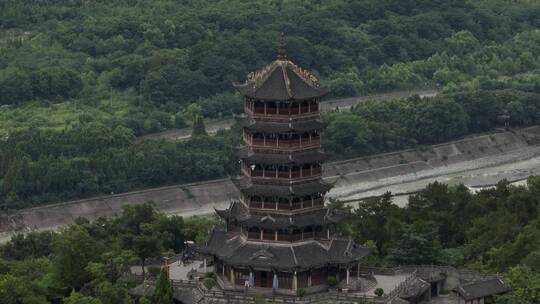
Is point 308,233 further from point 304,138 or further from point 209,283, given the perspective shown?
point 209,283

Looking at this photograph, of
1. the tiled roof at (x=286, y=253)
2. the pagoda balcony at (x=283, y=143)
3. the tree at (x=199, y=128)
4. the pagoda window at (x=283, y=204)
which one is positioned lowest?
the tiled roof at (x=286, y=253)

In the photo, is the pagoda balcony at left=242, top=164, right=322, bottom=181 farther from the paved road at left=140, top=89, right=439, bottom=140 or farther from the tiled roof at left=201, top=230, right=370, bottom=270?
the paved road at left=140, top=89, right=439, bottom=140

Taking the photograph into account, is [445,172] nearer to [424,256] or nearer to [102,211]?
[102,211]

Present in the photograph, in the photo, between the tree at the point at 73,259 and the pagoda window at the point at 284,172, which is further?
the tree at the point at 73,259

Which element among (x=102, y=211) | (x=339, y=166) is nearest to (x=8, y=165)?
(x=102, y=211)

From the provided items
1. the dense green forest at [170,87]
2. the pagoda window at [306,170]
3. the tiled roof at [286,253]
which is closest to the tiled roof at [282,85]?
the pagoda window at [306,170]

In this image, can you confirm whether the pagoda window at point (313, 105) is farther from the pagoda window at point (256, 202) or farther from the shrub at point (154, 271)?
the shrub at point (154, 271)

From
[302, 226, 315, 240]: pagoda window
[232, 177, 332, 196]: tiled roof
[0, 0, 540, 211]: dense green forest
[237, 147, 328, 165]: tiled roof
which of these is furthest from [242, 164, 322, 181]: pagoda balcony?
[0, 0, 540, 211]: dense green forest
